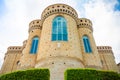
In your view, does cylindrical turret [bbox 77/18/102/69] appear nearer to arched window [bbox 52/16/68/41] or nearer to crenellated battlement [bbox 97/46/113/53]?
arched window [bbox 52/16/68/41]

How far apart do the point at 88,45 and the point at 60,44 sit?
19.4 ft

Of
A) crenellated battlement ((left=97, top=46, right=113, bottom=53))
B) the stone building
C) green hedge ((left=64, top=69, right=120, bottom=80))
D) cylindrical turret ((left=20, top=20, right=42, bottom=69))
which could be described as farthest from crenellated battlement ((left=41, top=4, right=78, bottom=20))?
green hedge ((left=64, top=69, right=120, bottom=80))

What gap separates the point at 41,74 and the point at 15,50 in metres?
23.3

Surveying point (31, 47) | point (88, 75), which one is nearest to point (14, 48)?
point (31, 47)

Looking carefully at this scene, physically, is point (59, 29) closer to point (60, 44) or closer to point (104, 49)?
point (60, 44)

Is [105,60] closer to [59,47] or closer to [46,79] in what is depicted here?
[59,47]

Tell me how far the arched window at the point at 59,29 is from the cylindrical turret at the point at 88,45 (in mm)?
3885

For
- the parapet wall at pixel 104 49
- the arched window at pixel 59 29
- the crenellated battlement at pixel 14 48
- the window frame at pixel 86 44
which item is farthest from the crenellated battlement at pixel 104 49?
the crenellated battlement at pixel 14 48

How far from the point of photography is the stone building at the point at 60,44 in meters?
18.7

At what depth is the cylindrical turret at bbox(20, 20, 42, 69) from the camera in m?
22.3

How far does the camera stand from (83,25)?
86.2ft

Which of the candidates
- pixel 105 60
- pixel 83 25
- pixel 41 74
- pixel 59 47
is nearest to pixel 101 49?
pixel 105 60

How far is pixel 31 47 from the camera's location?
23.6 meters

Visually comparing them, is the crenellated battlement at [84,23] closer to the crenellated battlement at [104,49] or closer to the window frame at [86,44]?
the window frame at [86,44]
